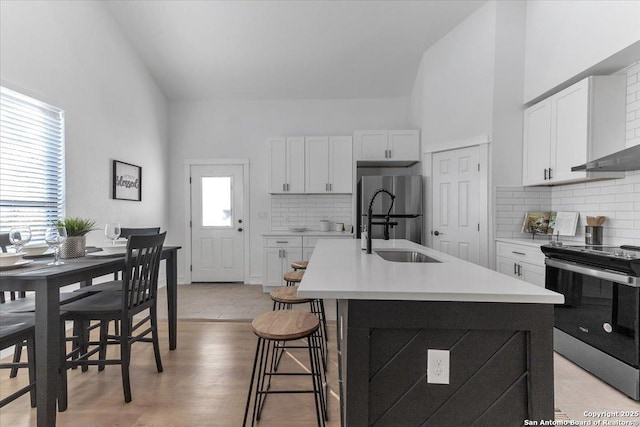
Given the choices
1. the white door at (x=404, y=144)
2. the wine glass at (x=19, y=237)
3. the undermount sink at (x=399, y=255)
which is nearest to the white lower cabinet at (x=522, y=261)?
the undermount sink at (x=399, y=255)

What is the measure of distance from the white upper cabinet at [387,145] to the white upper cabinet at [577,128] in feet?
5.21

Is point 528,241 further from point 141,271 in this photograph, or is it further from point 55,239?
point 55,239

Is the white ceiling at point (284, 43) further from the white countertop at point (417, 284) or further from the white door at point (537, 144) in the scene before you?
the white countertop at point (417, 284)

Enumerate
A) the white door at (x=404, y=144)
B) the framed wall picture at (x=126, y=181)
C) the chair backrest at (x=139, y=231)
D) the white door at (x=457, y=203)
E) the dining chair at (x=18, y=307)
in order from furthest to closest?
the white door at (x=404, y=144) < the framed wall picture at (x=126, y=181) < the white door at (x=457, y=203) < the chair backrest at (x=139, y=231) < the dining chair at (x=18, y=307)

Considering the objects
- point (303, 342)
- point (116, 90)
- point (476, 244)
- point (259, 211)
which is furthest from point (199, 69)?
point (476, 244)

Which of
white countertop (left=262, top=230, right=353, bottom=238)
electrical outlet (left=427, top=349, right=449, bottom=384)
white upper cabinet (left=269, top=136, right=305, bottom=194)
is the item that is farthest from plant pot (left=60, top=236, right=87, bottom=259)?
white upper cabinet (left=269, top=136, right=305, bottom=194)

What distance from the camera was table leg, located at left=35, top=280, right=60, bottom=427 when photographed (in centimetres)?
157

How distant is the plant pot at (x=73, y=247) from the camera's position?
213 centimetres

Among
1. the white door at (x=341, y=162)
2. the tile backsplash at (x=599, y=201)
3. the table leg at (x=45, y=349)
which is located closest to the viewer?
the table leg at (x=45, y=349)

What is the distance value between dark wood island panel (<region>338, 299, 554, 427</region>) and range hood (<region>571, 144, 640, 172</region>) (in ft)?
5.37

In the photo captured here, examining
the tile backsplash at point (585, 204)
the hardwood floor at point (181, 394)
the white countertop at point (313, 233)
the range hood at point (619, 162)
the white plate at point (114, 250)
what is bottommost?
the hardwood floor at point (181, 394)

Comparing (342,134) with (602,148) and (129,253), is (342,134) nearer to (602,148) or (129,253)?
(602,148)

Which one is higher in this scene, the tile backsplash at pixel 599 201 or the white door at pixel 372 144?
the white door at pixel 372 144

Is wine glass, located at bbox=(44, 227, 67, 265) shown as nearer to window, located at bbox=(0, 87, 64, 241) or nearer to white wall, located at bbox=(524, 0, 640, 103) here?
window, located at bbox=(0, 87, 64, 241)
